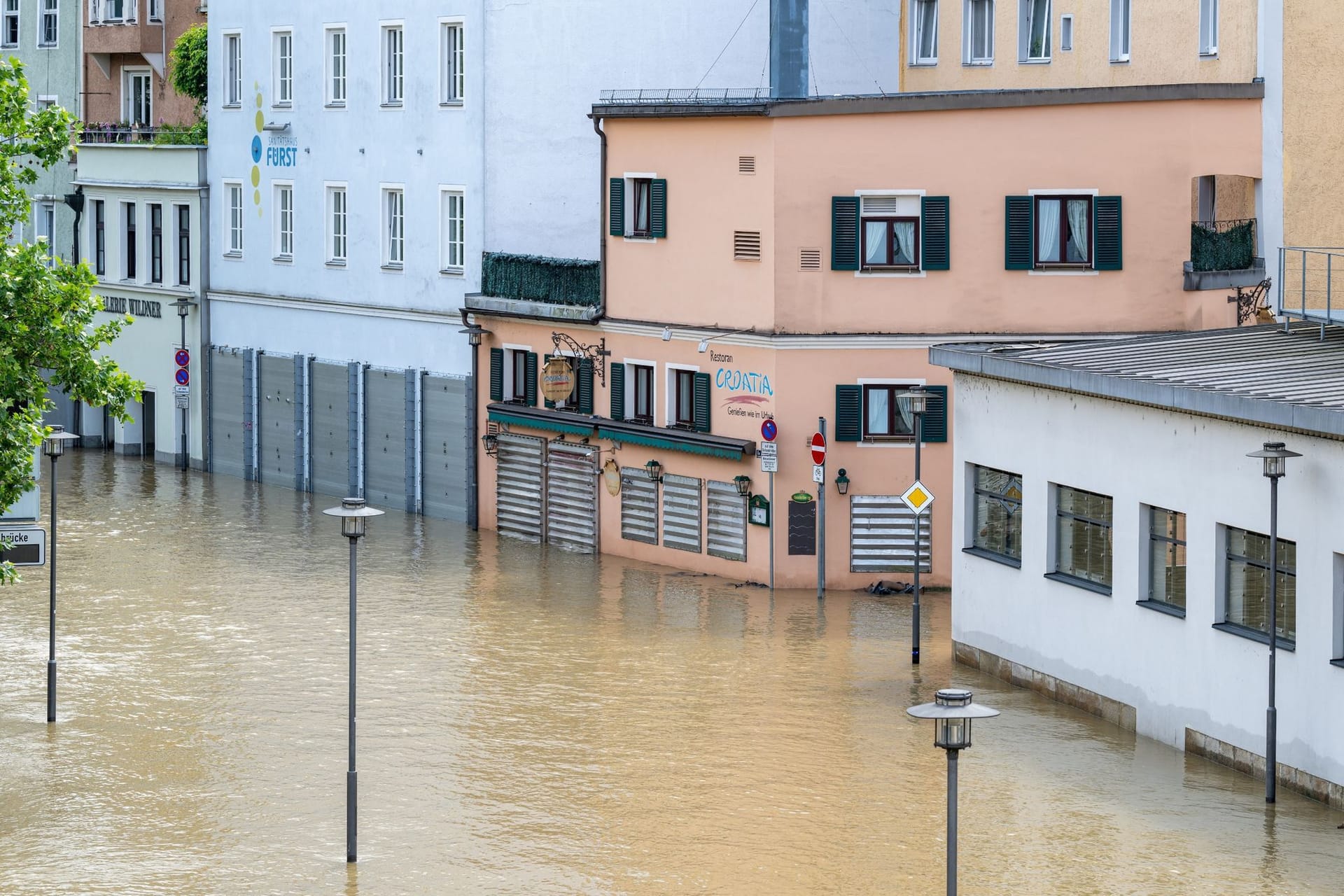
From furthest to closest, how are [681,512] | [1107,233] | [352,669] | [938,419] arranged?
[681,512], [938,419], [1107,233], [352,669]

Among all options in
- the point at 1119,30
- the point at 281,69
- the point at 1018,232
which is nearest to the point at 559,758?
the point at 1018,232

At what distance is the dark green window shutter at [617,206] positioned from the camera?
3975 cm

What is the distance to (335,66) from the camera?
49500 millimetres

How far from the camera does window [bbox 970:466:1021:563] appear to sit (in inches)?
1177

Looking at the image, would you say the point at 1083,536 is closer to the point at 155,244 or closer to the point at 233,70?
the point at 233,70

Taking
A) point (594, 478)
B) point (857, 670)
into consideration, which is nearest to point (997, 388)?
point (857, 670)

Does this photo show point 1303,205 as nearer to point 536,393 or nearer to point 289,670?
point 536,393

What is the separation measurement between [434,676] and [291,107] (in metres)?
23.0

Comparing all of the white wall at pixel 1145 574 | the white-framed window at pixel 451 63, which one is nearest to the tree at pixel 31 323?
the white wall at pixel 1145 574

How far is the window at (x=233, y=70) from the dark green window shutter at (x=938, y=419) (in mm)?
21760

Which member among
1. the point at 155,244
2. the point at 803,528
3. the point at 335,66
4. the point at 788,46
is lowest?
the point at 803,528

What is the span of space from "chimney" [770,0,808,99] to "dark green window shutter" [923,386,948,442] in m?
6.08

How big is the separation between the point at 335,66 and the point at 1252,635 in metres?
29.7

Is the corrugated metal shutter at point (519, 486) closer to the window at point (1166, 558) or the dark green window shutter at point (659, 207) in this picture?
the dark green window shutter at point (659, 207)
